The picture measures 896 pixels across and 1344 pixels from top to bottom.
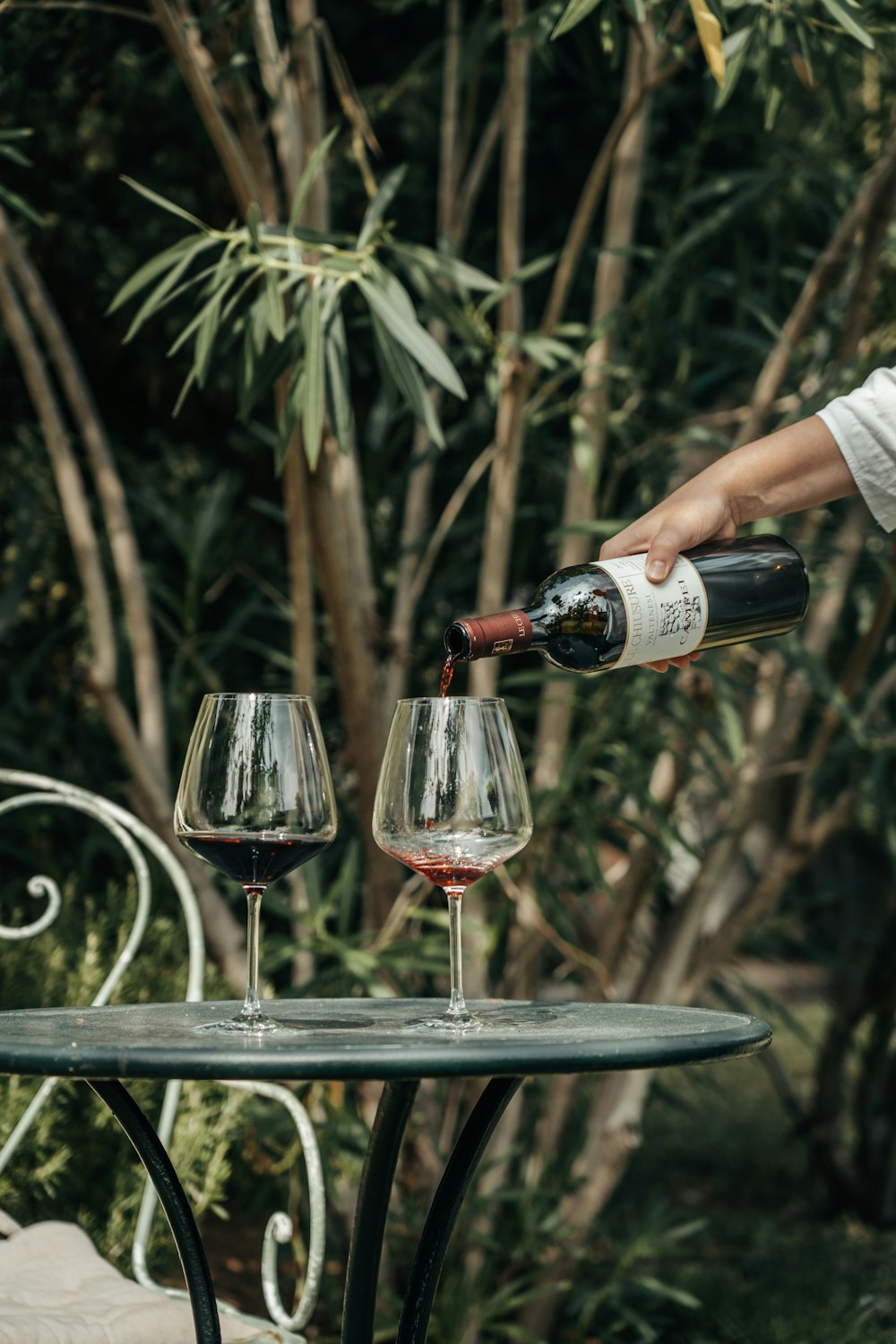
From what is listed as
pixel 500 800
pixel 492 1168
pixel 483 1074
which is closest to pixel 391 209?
pixel 492 1168

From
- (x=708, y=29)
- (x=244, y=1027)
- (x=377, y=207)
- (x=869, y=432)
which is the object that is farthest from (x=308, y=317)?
(x=244, y=1027)

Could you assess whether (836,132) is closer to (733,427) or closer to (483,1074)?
(733,427)

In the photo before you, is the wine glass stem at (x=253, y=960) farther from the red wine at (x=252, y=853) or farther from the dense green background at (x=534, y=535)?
the dense green background at (x=534, y=535)

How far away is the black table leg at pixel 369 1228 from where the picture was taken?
3.69 feet

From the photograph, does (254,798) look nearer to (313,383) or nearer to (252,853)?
(252,853)

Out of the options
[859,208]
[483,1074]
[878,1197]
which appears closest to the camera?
[483,1074]

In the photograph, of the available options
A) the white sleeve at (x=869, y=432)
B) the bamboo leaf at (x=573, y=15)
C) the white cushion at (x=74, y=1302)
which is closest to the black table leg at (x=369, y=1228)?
the white cushion at (x=74, y=1302)

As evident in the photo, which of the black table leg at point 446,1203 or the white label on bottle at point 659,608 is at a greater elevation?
the white label on bottle at point 659,608

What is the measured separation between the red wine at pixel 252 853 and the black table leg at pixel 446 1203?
0.68 ft

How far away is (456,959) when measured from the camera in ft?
3.53

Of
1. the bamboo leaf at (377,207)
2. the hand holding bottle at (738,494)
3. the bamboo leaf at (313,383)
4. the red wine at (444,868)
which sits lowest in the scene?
the red wine at (444,868)

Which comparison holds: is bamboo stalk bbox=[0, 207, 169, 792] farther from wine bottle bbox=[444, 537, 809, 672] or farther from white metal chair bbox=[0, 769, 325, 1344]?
wine bottle bbox=[444, 537, 809, 672]

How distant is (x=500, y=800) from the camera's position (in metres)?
1.08

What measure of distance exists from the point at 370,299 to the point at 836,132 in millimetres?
1753
